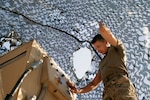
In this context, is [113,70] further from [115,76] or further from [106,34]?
[106,34]

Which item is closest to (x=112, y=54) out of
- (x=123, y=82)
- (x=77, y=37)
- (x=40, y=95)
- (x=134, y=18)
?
(x=123, y=82)

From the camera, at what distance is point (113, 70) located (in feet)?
5.67

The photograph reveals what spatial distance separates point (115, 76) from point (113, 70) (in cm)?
3

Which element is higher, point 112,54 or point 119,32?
point 112,54

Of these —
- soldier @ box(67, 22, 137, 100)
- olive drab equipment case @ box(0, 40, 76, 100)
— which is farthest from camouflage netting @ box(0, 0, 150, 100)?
olive drab equipment case @ box(0, 40, 76, 100)

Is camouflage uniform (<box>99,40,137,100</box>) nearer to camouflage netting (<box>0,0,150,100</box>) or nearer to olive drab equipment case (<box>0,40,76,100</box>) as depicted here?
olive drab equipment case (<box>0,40,76,100</box>)

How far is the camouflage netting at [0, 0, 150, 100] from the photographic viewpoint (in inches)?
93.7

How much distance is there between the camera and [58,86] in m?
1.50

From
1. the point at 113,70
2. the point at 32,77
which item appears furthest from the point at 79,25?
the point at 32,77

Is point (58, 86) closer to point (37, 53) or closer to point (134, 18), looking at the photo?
point (37, 53)

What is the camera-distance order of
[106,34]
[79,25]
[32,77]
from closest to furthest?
[32,77]
[106,34]
[79,25]

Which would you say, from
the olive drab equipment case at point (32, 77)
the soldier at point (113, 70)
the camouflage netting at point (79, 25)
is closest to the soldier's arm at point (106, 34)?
the soldier at point (113, 70)

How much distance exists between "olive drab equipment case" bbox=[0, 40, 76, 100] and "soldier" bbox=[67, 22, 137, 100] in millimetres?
117

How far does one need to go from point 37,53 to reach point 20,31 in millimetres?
933
